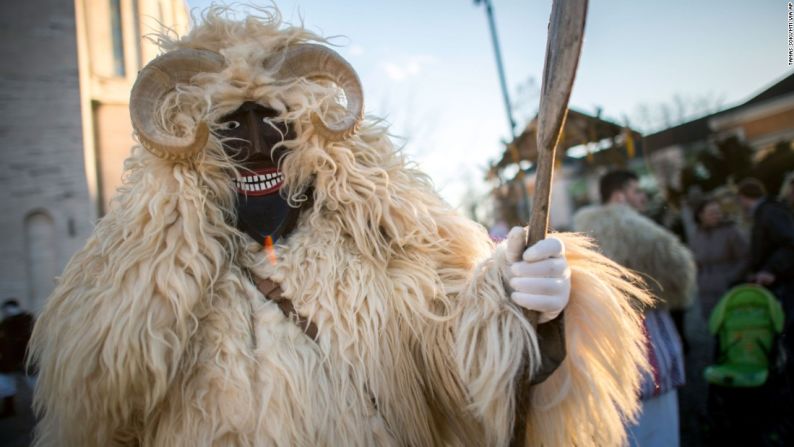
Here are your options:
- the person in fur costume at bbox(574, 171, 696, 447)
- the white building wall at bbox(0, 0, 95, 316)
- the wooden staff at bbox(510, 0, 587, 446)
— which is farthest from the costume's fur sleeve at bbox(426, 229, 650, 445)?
the white building wall at bbox(0, 0, 95, 316)

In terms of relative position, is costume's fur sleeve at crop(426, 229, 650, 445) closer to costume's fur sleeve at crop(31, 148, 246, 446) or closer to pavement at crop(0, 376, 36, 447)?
costume's fur sleeve at crop(31, 148, 246, 446)

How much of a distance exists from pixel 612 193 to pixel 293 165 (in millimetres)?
2393

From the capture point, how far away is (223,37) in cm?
177

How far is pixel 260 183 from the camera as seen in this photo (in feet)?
5.55

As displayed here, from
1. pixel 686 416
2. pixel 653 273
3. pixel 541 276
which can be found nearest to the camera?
pixel 541 276

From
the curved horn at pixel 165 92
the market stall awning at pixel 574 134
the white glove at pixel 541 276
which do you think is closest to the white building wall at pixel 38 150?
the curved horn at pixel 165 92

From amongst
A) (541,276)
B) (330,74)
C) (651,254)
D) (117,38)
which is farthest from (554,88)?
(117,38)

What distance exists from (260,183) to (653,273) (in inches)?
93.4

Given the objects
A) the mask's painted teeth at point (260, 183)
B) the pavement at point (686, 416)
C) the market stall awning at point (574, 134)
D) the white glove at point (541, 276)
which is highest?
the market stall awning at point (574, 134)

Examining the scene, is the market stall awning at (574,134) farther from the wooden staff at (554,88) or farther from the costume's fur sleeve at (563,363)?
the wooden staff at (554,88)

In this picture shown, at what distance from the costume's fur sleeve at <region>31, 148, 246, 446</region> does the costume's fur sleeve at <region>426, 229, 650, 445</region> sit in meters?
0.78

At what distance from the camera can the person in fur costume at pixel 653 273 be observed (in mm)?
2379

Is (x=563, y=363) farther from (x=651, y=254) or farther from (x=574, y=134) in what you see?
(x=574, y=134)

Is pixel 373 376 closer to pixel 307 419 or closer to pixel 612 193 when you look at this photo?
pixel 307 419
